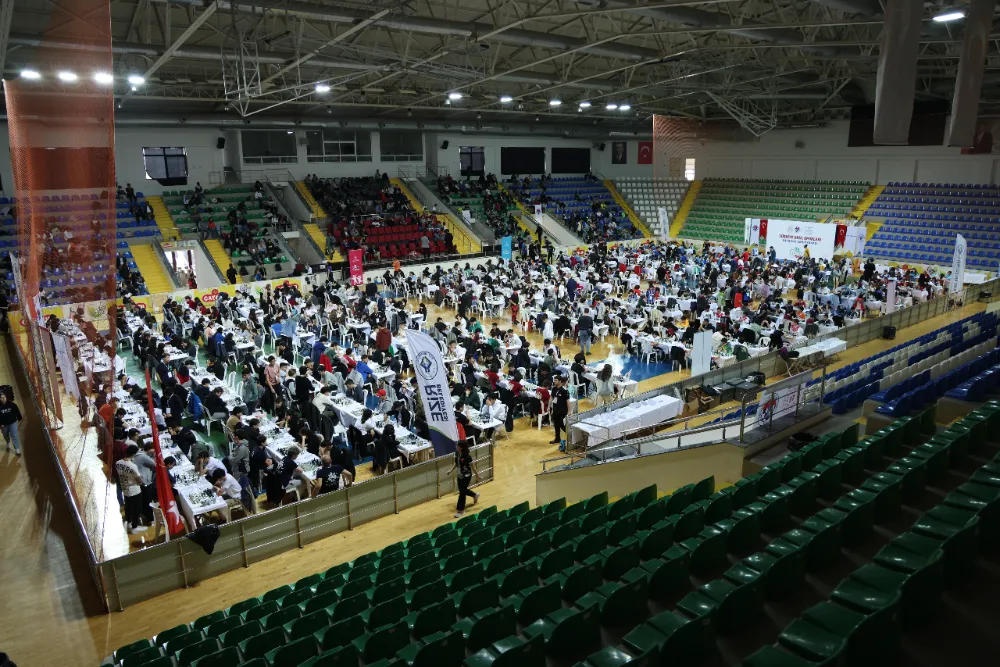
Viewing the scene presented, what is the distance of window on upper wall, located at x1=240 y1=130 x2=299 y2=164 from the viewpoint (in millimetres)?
33781

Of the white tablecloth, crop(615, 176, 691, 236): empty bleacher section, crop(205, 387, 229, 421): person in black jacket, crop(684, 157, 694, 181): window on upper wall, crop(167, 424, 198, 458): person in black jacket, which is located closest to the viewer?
crop(167, 424, 198, 458): person in black jacket

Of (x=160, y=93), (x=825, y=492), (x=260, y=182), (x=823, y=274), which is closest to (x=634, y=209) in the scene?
(x=823, y=274)

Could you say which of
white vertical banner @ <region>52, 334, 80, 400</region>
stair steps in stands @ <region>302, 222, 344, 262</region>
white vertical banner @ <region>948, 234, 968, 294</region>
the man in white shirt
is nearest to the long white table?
the man in white shirt

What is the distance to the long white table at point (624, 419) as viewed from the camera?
1162cm

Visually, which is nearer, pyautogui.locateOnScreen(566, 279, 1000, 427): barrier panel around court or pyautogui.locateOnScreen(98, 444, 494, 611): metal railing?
pyautogui.locateOnScreen(98, 444, 494, 611): metal railing

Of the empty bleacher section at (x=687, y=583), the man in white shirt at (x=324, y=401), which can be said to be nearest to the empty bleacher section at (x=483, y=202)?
the man in white shirt at (x=324, y=401)

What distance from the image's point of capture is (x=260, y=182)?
33562 mm

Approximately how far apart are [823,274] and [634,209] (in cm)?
1965

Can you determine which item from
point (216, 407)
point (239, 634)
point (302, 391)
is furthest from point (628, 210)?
point (239, 634)

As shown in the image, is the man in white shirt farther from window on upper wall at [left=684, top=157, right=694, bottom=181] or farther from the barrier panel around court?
window on upper wall at [left=684, top=157, right=694, bottom=181]

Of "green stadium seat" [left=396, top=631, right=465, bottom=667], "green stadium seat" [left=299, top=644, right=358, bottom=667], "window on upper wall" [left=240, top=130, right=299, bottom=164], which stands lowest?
"green stadium seat" [left=299, top=644, right=358, bottom=667]

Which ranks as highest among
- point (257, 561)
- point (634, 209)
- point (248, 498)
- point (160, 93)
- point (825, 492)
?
point (160, 93)

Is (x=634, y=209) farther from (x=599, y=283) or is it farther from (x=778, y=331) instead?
(x=778, y=331)

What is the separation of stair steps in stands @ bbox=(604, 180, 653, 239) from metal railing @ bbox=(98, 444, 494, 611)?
3405cm
